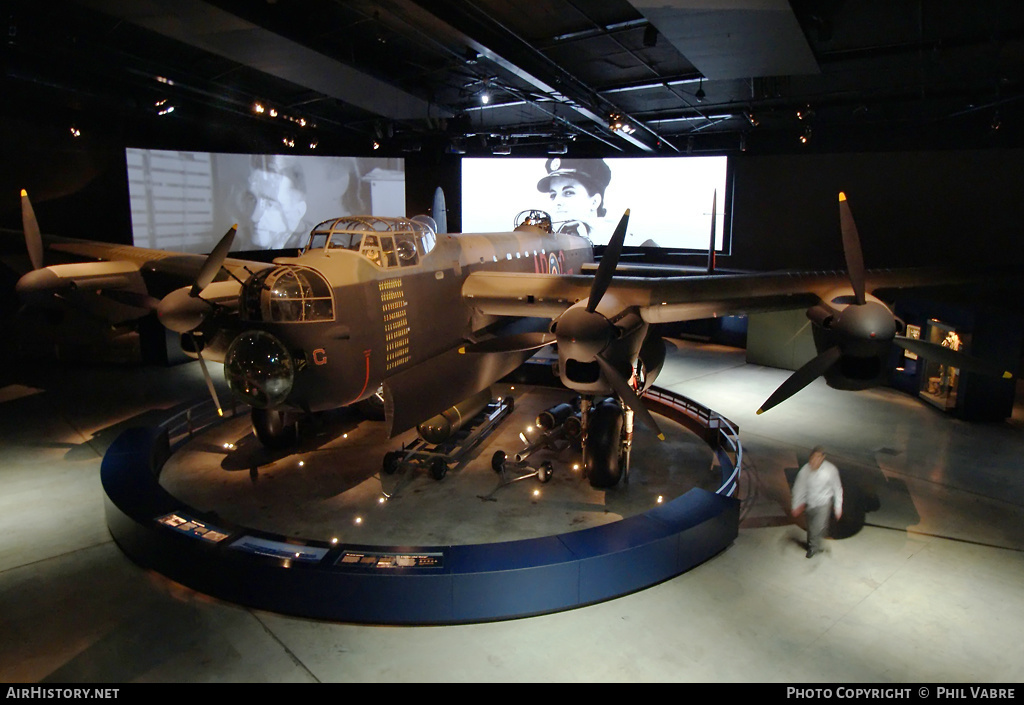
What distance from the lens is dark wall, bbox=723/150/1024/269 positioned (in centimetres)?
1673

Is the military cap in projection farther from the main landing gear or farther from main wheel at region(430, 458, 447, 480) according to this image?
main wheel at region(430, 458, 447, 480)

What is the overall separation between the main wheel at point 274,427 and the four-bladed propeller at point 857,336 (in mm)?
8604

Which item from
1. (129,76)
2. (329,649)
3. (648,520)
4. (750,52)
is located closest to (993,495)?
(648,520)

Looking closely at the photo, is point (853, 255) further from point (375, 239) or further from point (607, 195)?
point (607, 195)

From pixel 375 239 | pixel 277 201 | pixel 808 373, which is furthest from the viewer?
pixel 277 201

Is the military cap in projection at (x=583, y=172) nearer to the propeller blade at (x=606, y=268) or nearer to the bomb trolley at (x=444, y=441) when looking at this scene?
the bomb trolley at (x=444, y=441)

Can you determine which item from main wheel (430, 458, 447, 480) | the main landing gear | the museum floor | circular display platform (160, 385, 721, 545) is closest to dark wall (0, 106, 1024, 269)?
the museum floor

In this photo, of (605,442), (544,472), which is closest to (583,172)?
(605,442)

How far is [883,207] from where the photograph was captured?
60.9 ft

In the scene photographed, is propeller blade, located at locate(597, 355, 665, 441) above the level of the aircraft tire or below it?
above

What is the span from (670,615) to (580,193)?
18820 millimetres

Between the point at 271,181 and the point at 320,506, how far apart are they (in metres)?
15.0

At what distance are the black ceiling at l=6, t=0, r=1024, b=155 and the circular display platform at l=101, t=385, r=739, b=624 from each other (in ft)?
24.4

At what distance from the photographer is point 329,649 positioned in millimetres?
6723
